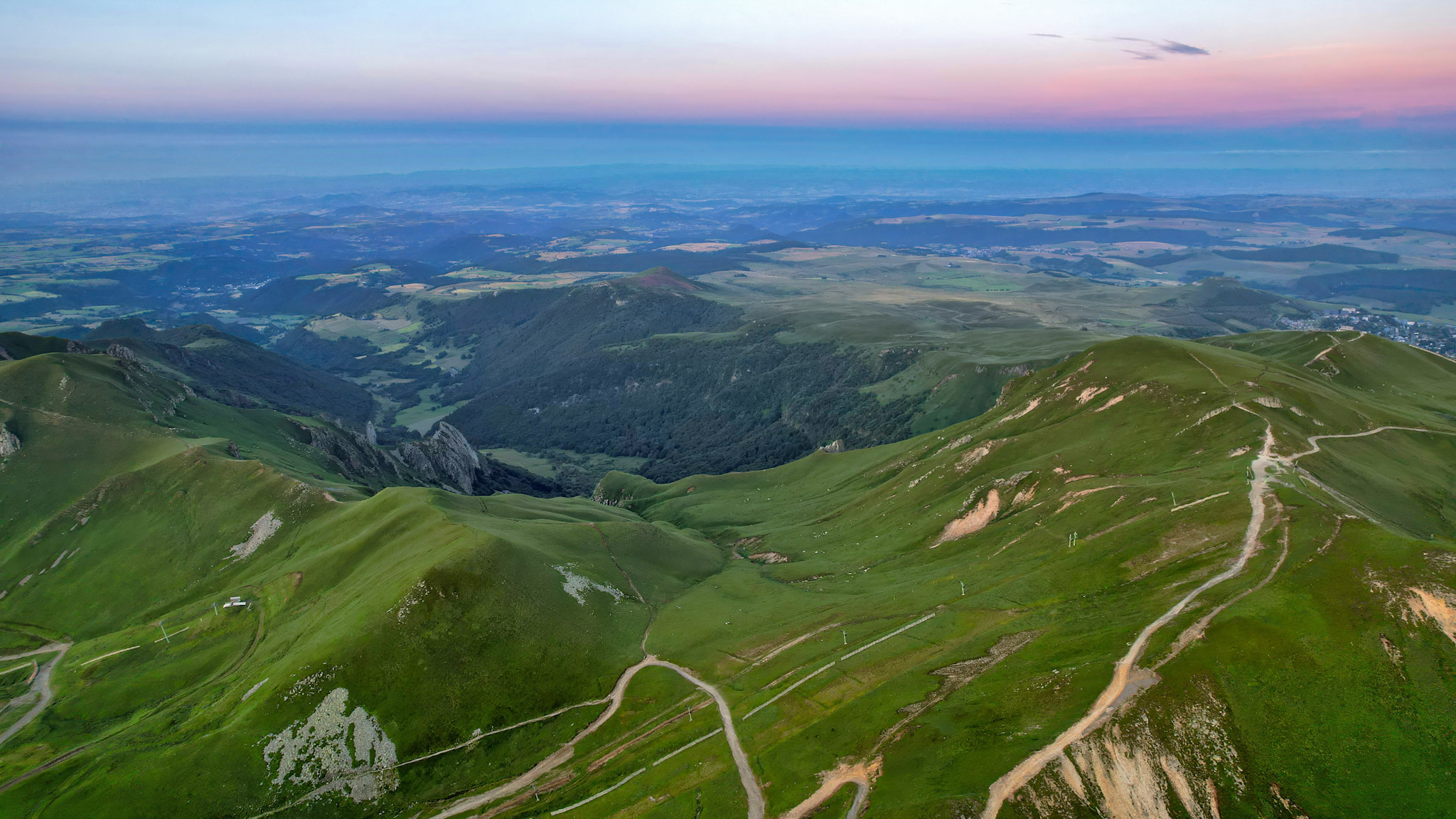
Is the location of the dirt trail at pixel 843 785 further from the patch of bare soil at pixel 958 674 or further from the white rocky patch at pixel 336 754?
the white rocky patch at pixel 336 754

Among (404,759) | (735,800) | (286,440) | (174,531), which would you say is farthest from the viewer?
(286,440)

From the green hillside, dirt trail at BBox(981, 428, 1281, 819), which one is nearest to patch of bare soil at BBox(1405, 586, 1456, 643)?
the green hillside

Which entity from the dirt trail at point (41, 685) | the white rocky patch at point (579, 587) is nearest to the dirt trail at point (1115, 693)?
the white rocky patch at point (579, 587)

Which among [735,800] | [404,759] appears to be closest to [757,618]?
[735,800]

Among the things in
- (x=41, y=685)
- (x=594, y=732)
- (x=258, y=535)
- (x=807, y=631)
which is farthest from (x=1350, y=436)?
(x=41, y=685)

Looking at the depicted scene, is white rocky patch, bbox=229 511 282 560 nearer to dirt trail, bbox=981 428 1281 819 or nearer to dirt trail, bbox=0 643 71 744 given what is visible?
dirt trail, bbox=0 643 71 744

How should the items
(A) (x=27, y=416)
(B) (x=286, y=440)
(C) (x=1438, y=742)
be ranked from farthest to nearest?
(B) (x=286, y=440), (A) (x=27, y=416), (C) (x=1438, y=742)

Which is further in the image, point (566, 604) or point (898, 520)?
point (898, 520)

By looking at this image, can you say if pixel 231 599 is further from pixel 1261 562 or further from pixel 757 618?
pixel 1261 562
